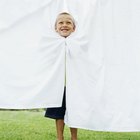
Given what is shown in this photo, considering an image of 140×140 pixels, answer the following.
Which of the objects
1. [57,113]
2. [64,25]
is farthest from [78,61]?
[57,113]

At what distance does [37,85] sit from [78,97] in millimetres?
353

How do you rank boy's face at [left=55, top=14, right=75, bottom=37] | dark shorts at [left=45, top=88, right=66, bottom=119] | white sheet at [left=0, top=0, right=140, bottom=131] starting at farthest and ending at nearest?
dark shorts at [left=45, top=88, right=66, bottom=119]
boy's face at [left=55, top=14, right=75, bottom=37]
white sheet at [left=0, top=0, right=140, bottom=131]

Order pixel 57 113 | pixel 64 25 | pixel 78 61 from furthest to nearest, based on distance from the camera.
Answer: pixel 57 113
pixel 64 25
pixel 78 61

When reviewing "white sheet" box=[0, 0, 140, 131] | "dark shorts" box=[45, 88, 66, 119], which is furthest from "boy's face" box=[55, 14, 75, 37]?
"dark shorts" box=[45, 88, 66, 119]

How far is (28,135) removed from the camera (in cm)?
583

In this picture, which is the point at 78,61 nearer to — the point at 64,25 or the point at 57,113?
the point at 64,25

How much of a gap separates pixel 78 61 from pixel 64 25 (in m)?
0.35

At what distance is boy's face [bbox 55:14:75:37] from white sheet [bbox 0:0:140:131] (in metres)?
0.05

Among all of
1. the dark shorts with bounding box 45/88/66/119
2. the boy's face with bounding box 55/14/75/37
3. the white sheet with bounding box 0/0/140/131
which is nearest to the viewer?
the white sheet with bounding box 0/0/140/131

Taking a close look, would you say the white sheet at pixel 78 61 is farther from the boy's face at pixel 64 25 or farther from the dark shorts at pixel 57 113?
the dark shorts at pixel 57 113

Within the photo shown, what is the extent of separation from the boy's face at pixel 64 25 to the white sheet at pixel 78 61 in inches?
1.8

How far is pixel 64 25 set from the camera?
156 inches

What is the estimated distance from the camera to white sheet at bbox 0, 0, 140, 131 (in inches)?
149

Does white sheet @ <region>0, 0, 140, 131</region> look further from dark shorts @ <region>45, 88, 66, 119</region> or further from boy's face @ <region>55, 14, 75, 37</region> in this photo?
dark shorts @ <region>45, 88, 66, 119</region>
